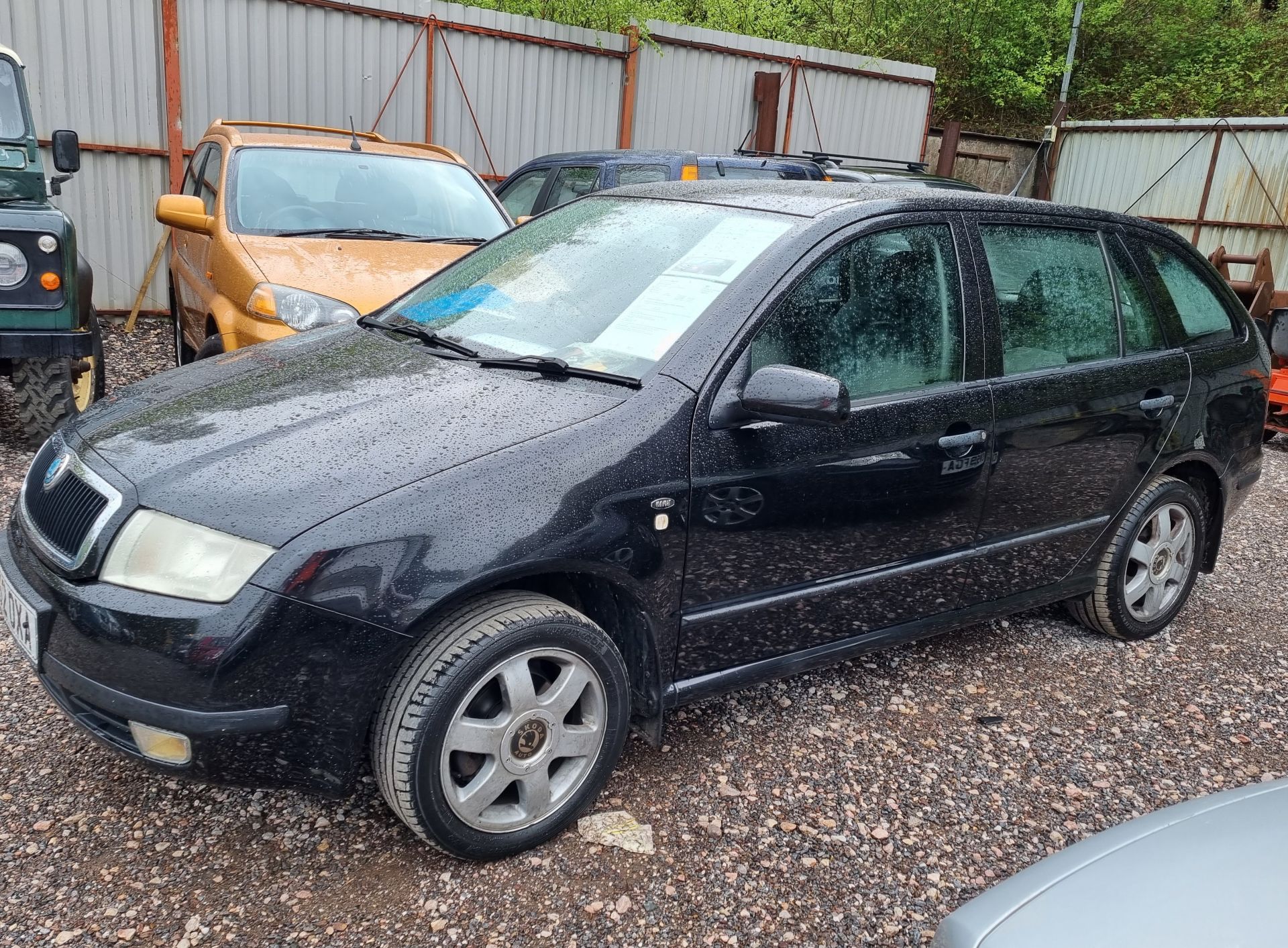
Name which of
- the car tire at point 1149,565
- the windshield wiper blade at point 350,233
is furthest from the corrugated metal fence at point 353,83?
the car tire at point 1149,565

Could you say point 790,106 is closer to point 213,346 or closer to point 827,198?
point 213,346

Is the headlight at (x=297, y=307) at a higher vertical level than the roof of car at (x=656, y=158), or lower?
lower

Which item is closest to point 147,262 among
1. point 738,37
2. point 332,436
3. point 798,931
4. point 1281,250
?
point 738,37

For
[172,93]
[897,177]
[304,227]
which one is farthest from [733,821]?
[172,93]

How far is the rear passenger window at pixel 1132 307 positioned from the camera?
3758 mm

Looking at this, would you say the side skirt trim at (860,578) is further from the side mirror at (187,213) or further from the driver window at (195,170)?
the driver window at (195,170)

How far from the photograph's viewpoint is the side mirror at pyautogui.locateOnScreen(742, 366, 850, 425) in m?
2.57

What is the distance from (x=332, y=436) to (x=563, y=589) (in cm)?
72

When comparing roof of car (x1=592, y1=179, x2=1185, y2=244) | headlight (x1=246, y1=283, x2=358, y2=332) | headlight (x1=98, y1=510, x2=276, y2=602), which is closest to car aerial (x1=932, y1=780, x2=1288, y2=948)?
headlight (x1=98, y1=510, x2=276, y2=602)

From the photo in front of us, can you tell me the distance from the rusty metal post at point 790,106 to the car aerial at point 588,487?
9044mm

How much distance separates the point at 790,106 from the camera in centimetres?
1228

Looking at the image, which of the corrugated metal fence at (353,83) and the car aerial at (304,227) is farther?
the corrugated metal fence at (353,83)

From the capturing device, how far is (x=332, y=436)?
2.49 meters

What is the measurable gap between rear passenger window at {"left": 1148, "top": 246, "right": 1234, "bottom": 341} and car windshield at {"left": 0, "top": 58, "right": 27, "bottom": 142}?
5731mm
